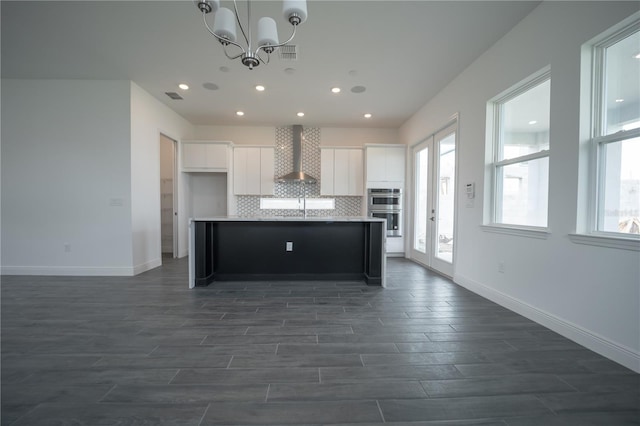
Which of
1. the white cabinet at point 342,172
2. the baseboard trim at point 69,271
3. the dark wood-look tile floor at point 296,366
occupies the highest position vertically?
the white cabinet at point 342,172

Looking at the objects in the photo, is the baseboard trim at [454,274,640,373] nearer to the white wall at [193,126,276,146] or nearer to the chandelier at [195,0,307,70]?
the chandelier at [195,0,307,70]

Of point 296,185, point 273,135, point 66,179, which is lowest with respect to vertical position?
point 66,179

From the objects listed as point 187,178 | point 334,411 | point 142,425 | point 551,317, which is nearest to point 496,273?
point 551,317

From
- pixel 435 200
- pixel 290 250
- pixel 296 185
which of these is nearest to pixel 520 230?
pixel 435 200

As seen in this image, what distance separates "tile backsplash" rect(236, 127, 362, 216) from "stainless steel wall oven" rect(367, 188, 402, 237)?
0.61 m

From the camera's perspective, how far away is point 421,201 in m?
5.37

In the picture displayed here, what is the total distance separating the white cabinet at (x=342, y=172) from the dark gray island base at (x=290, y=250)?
2324mm

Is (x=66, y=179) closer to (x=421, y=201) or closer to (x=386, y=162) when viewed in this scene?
(x=386, y=162)

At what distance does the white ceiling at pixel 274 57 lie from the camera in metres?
2.61

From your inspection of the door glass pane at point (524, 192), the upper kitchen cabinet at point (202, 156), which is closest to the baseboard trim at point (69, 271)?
the upper kitchen cabinet at point (202, 156)

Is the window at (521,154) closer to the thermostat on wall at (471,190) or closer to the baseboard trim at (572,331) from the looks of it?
the thermostat on wall at (471,190)

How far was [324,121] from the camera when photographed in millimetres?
5996

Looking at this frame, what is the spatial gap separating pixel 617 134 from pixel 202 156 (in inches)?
243

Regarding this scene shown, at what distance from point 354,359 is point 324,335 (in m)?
0.42
